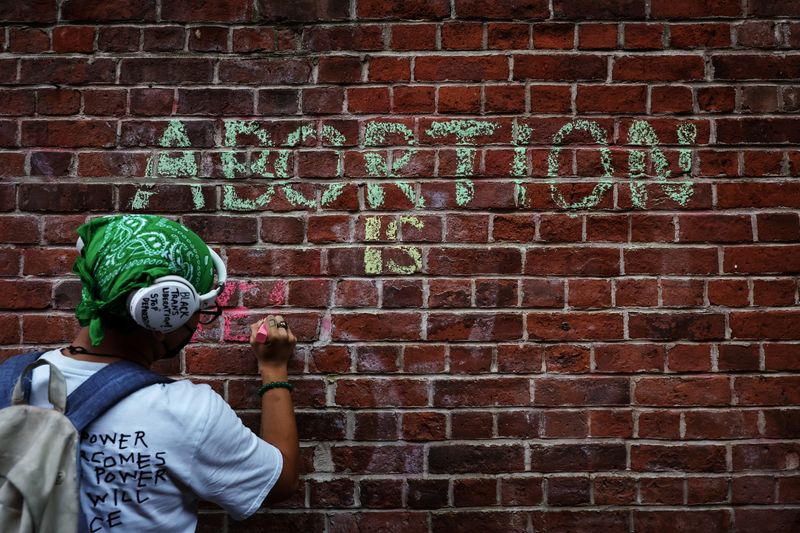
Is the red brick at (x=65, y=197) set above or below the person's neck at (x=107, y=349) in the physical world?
above

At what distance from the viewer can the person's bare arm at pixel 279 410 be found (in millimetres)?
1967

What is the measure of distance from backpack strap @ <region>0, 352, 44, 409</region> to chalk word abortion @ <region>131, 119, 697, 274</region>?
816mm

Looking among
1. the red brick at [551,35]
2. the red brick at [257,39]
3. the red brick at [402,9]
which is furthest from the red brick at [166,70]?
the red brick at [551,35]

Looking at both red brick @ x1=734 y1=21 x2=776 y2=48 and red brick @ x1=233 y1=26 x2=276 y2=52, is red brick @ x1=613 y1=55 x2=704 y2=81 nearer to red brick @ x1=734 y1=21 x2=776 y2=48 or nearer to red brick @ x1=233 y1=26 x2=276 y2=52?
red brick @ x1=734 y1=21 x2=776 y2=48

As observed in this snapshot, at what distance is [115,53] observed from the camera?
2.51 m

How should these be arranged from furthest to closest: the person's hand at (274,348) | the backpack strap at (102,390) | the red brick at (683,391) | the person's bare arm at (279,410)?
the red brick at (683,391) → the person's hand at (274,348) → the person's bare arm at (279,410) → the backpack strap at (102,390)

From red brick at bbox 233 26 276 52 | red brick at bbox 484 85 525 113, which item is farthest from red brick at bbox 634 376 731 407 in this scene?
red brick at bbox 233 26 276 52

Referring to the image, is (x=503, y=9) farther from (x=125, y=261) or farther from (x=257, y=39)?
(x=125, y=261)

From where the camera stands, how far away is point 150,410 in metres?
1.72

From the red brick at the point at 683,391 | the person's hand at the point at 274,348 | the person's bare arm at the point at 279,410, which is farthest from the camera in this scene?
the red brick at the point at 683,391

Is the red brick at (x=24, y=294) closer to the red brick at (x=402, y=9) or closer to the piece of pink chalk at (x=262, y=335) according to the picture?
the piece of pink chalk at (x=262, y=335)

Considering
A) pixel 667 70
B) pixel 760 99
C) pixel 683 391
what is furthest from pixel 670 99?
pixel 683 391

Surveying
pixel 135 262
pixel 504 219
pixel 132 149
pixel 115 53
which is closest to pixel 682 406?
pixel 504 219

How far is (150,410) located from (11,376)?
0.40 m
